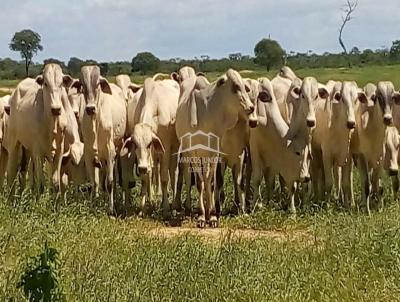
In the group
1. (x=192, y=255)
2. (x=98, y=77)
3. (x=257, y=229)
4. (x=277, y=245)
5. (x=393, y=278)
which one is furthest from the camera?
(x=98, y=77)

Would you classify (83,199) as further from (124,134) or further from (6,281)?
(6,281)

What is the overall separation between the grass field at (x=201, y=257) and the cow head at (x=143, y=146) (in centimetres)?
89

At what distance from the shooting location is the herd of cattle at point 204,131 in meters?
12.9

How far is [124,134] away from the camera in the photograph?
47.1ft

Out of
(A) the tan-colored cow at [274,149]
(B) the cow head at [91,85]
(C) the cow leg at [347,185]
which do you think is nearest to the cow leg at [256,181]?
(A) the tan-colored cow at [274,149]

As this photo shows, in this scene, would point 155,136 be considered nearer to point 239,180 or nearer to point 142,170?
point 142,170

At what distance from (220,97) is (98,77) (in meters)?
1.88

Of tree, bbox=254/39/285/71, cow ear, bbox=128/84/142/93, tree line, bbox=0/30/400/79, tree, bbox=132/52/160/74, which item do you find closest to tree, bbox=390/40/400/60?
tree line, bbox=0/30/400/79

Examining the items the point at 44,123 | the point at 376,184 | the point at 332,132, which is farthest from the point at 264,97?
the point at 44,123

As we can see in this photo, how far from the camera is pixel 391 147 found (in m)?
13.7

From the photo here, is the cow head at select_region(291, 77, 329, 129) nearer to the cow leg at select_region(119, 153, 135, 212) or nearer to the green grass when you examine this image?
the green grass

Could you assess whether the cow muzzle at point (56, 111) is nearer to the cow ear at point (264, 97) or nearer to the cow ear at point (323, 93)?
the cow ear at point (264, 97)

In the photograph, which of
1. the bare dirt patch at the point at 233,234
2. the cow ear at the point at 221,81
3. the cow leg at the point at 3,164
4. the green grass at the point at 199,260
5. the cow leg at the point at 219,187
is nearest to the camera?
the green grass at the point at 199,260

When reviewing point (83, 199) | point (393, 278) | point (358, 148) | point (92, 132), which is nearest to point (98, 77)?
point (92, 132)
